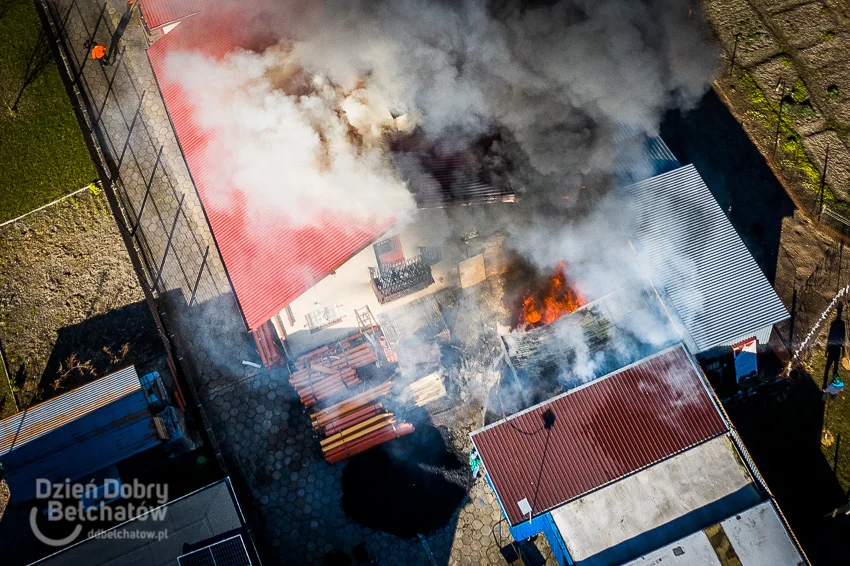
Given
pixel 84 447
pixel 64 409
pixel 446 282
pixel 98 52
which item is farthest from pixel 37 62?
pixel 446 282

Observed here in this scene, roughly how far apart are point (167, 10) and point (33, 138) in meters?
7.05

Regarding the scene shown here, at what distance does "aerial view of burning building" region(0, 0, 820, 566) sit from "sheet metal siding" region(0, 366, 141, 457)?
2493mm

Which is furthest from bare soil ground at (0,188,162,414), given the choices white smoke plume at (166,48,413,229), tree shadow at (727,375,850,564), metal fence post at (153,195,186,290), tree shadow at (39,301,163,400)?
tree shadow at (727,375,850,564)

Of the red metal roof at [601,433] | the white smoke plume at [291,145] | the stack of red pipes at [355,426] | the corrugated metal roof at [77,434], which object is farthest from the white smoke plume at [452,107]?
the corrugated metal roof at [77,434]

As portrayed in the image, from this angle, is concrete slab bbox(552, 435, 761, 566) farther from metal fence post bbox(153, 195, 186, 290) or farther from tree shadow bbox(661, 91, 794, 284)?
metal fence post bbox(153, 195, 186, 290)

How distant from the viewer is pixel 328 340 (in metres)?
19.9

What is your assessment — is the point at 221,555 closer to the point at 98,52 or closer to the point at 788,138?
the point at 98,52

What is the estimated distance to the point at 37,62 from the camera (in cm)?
2227

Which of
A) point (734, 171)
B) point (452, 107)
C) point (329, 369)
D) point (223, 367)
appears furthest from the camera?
point (734, 171)

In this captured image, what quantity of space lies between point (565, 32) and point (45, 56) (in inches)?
755

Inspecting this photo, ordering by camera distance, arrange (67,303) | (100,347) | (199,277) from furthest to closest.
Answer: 1. (199,277)
2. (67,303)
3. (100,347)

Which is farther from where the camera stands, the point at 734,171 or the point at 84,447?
the point at 734,171

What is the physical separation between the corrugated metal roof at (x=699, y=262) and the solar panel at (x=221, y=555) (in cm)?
1427

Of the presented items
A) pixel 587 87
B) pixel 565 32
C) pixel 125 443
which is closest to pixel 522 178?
pixel 587 87
